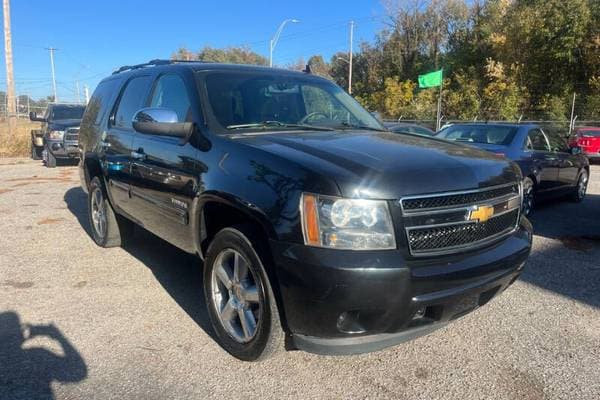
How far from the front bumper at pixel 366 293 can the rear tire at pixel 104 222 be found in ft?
11.2

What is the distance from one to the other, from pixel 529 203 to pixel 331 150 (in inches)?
228

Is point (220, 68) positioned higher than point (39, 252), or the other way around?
point (220, 68)

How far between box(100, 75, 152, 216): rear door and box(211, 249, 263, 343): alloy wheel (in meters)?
1.77

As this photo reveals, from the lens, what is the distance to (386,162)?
8.85ft

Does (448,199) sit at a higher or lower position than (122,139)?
lower

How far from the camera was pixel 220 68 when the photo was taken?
3967 mm

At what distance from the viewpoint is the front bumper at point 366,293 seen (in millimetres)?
2381

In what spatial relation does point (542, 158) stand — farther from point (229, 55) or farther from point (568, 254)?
point (229, 55)

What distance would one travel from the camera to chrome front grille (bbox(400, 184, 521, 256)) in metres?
2.52

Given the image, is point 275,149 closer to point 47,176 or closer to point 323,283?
point 323,283

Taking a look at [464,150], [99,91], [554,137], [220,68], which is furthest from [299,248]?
[554,137]

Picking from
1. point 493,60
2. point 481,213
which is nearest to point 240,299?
point 481,213

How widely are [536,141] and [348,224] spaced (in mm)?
6648

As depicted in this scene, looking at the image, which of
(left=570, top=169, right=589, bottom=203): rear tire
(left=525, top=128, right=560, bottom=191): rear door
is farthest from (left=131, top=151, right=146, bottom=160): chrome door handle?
(left=570, top=169, right=589, bottom=203): rear tire
